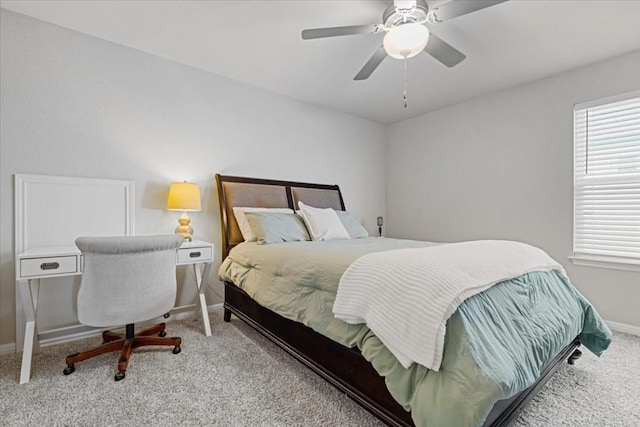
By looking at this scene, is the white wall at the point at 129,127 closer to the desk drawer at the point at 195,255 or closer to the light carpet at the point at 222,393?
the desk drawer at the point at 195,255

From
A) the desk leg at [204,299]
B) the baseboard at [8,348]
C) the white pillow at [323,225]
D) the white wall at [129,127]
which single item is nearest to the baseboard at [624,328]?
the white pillow at [323,225]

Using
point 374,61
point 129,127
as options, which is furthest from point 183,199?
point 374,61

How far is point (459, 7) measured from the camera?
1.72 m

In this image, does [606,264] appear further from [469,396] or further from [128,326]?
[128,326]

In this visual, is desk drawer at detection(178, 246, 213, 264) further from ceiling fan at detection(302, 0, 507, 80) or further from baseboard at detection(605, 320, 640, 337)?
baseboard at detection(605, 320, 640, 337)

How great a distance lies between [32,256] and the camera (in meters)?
1.86

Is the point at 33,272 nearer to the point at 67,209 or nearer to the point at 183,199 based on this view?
the point at 67,209

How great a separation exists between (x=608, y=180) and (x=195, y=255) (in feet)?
12.7

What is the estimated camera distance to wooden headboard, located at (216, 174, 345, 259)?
10.0ft

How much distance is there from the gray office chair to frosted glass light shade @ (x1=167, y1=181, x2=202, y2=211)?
0.72 metres

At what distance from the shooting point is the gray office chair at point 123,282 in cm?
179

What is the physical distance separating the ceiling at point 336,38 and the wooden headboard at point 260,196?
116 centimetres

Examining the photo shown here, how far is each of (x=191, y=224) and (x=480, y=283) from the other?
105 inches

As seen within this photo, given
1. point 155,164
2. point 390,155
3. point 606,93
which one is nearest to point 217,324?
point 155,164
